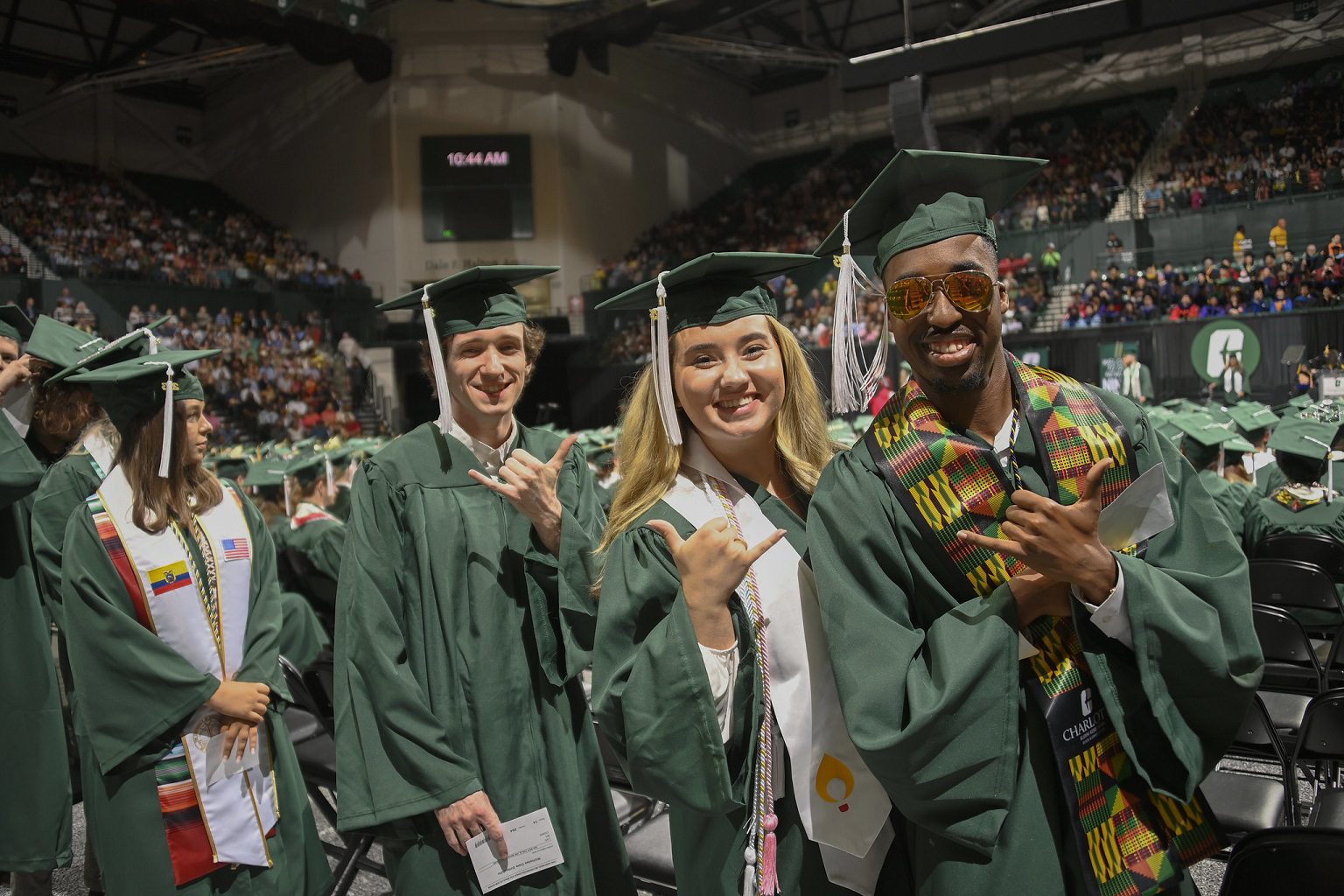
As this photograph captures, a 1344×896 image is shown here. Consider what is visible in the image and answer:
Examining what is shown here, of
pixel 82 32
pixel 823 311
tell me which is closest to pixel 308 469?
pixel 823 311

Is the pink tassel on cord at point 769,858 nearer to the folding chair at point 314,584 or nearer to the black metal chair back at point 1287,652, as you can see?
the black metal chair back at point 1287,652

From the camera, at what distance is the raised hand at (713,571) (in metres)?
1.71

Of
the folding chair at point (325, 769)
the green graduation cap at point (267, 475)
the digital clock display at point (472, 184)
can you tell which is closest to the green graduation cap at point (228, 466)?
the green graduation cap at point (267, 475)

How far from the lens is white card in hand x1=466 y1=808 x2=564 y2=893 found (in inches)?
91.3

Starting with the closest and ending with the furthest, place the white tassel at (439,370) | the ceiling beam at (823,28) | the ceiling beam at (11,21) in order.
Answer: the white tassel at (439,370)
the ceiling beam at (11,21)
the ceiling beam at (823,28)

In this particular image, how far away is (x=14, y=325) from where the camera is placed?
3787mm

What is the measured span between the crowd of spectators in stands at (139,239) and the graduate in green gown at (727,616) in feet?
71.3

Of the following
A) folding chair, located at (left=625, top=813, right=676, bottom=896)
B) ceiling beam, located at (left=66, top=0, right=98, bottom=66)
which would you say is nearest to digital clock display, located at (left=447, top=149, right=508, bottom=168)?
ceiling beam, located at (left=66, top=0, right=98, bottom=66)

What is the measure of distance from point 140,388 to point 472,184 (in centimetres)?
2365

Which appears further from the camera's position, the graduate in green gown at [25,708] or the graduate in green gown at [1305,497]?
the graduate in green gown at [1305,497]

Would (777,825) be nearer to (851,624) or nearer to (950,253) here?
(851,624)

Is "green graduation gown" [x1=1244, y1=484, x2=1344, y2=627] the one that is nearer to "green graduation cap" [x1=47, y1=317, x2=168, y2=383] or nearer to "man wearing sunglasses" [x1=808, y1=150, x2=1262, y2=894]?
"man wearing sunglasses" [x1=808, y1=150, x2=1262, y2=894]

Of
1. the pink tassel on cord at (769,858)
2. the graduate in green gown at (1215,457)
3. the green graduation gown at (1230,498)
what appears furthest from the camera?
the graduate in green gown at (1215,457)

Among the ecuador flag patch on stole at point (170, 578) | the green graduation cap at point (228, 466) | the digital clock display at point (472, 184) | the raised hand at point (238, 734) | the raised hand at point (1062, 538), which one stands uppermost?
the digital clock display at point (472, 184)
